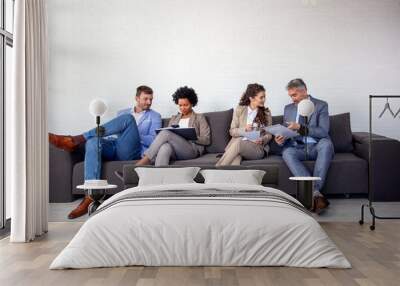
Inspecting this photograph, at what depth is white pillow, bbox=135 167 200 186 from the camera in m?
5.93

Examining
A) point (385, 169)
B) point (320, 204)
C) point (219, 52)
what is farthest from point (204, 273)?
point (219, 52)

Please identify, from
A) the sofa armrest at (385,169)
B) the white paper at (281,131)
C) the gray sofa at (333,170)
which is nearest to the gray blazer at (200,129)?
the gray sofa at (333,170)

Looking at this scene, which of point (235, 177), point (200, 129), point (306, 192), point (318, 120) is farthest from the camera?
point (200, 129)

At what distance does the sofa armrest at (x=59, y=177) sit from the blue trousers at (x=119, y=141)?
28 cm

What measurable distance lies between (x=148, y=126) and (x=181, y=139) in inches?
24.7

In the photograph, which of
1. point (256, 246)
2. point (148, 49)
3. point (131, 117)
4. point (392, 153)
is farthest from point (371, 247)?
point (148, 49)

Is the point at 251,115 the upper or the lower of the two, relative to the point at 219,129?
upper

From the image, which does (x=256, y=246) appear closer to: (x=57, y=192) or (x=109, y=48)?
(x=57, y=192)

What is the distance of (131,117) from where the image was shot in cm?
729

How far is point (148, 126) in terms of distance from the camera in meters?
7.49

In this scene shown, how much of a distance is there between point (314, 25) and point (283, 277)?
15.7ft

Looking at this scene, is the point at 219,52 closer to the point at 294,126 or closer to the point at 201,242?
the point at 294,126

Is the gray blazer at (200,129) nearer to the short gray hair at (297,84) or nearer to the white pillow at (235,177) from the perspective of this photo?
the short gray hair at (297,84)

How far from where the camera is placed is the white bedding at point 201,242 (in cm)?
402
